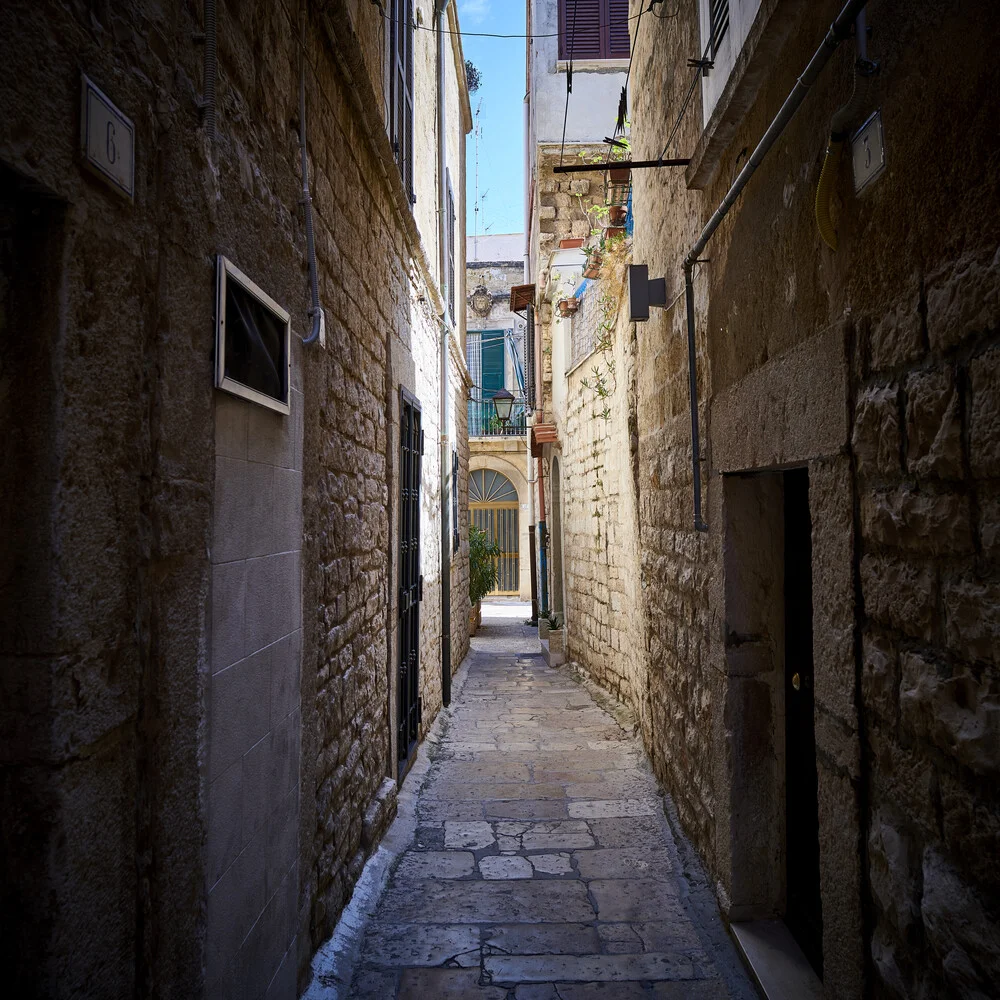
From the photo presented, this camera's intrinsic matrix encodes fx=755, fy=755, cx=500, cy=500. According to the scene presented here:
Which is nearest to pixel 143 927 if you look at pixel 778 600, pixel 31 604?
pixel 31 604

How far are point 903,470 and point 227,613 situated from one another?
1.64 m

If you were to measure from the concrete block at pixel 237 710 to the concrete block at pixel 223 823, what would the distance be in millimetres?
35

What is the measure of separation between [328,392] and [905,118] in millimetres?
2165

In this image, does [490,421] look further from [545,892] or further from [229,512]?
[229,512]

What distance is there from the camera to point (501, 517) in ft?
65.1

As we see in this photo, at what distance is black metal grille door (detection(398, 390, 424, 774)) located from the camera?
4.95 metres

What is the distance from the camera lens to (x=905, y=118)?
1.60 m

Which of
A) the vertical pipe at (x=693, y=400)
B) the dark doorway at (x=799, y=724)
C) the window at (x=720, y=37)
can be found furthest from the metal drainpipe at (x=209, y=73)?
the dark doorway at (x=799, y=724)

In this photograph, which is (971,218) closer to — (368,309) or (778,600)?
(778,600)

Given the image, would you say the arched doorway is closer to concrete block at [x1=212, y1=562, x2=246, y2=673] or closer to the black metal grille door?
the black metal grille door

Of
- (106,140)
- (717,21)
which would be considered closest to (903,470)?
(106,140)

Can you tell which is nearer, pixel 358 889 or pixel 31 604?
pixel 31 604

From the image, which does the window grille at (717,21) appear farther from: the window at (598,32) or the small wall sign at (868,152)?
the window at (598,32)

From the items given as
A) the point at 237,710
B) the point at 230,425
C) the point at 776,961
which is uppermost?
the point at 230,425
